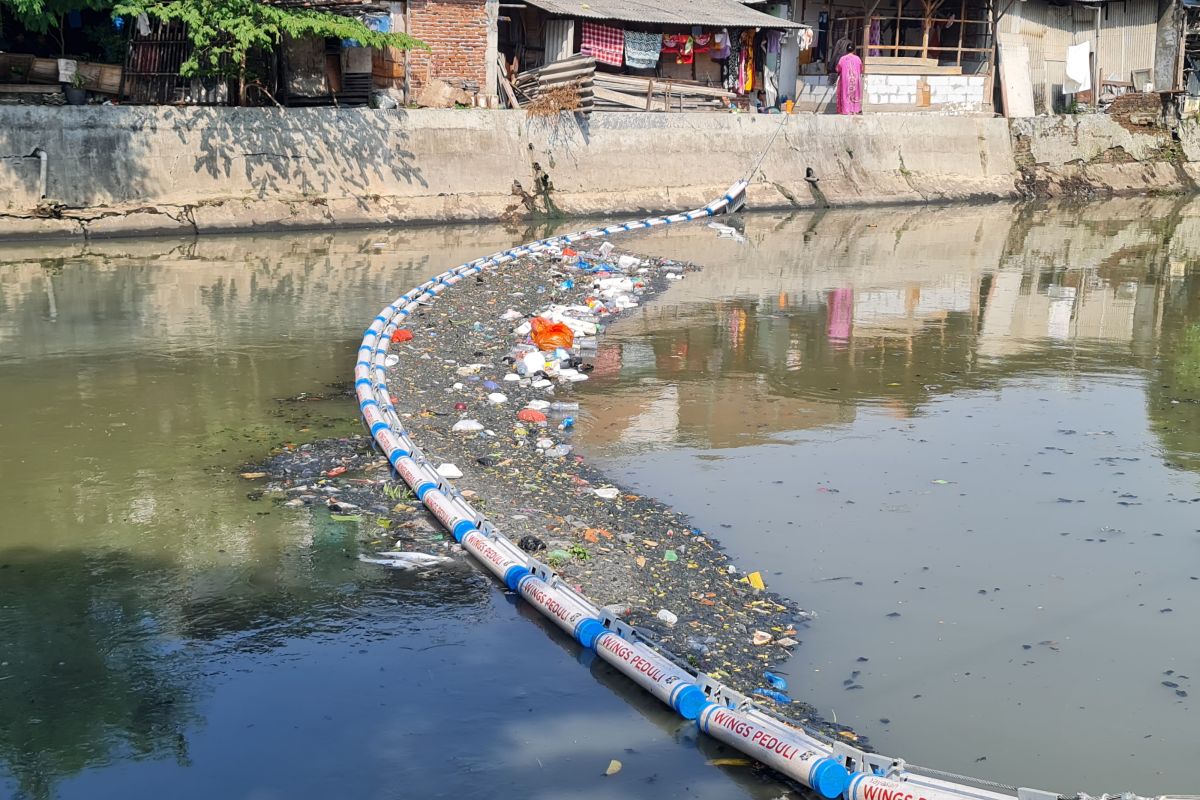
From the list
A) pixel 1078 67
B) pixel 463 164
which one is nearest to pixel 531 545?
pixel 463 164

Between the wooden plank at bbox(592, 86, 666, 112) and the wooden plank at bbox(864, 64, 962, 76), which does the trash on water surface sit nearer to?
the wooden plank at bbox(592, 86, 666, 112)

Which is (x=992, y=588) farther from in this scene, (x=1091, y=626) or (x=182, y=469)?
(x=182, y=469)

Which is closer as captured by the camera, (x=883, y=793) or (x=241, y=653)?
(x=883, y=793)

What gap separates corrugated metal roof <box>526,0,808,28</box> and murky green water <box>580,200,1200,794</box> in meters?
9.84

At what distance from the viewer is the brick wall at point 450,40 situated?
68.6 feet

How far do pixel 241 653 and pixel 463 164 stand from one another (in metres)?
15.9

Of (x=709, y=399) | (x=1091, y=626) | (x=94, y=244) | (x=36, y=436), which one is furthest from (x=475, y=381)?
(x=94, y=244)

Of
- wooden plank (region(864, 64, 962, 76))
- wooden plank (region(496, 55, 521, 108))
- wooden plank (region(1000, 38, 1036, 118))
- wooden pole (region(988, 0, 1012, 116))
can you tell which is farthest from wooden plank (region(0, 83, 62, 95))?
wooden plank (region(1000, 38, 1036, 118))

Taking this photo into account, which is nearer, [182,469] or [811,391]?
[182,469]

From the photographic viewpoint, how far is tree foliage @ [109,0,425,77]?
55.4ft

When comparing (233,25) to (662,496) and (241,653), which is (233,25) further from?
(241,653)

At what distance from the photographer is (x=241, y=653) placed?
479cm

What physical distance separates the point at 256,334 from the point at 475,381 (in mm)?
3126

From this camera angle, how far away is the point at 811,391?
8945 millimetres
